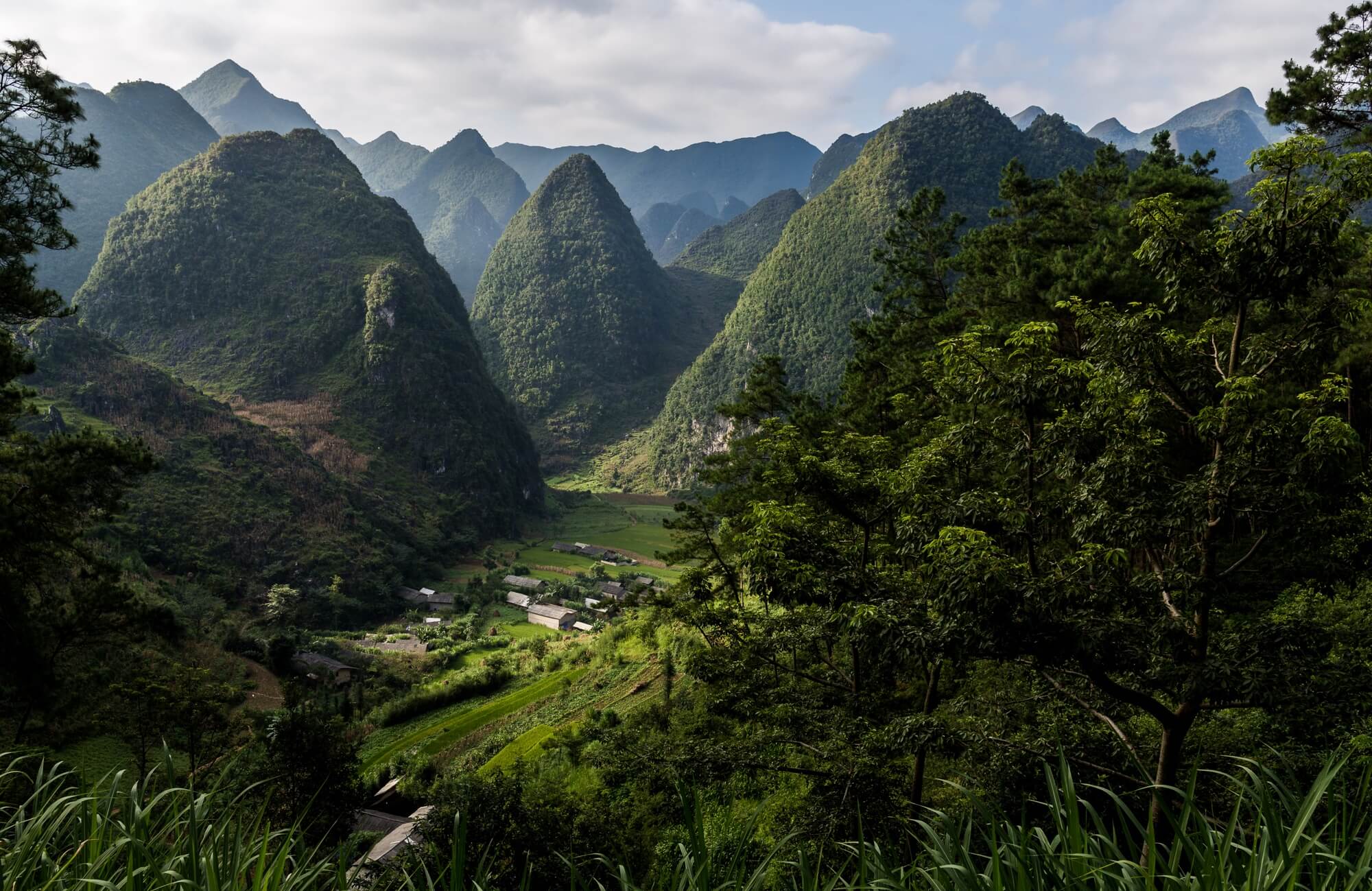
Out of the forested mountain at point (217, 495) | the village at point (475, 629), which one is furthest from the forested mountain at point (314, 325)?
the village at point (475, 629)

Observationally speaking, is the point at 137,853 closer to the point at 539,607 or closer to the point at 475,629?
the point at 475,629

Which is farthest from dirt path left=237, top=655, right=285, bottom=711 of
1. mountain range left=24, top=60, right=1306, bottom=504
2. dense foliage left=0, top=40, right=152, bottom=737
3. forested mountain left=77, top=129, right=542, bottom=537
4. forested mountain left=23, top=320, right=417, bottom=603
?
mountain range left=24, top=60, right=1306, bottom=504

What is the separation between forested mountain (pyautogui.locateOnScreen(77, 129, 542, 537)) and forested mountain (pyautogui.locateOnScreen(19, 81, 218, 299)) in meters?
35.1

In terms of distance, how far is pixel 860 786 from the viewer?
8039 millimetres

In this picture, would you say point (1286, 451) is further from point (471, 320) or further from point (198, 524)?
point (471, 320)

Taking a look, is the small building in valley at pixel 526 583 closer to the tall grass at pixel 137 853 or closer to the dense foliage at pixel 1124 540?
the dense foliage at pixel 1124 540

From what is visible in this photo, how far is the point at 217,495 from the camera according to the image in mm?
58094

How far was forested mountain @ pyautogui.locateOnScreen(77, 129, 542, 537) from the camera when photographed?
88562mm

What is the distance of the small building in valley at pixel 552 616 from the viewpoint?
52.8 m

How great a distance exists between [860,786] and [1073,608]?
12.7ft

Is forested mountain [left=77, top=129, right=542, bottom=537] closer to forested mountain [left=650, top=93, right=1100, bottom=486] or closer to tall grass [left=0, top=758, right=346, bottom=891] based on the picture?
forested mountain [left=650, top=93, right=1100, bottom=486]

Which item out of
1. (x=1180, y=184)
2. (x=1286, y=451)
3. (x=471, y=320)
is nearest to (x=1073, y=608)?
(x=1286, y=451)

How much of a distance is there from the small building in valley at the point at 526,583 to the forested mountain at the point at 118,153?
4476 inches

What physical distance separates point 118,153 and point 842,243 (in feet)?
593
